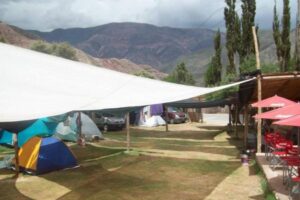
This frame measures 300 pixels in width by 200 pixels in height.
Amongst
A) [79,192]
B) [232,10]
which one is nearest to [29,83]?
[79,192]

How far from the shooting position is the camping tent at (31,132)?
54.7 feet

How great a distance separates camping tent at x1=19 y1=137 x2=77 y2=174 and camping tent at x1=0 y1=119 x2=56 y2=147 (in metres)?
3.07

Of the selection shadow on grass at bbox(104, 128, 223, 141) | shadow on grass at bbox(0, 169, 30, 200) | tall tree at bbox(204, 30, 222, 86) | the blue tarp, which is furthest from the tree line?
shadow on grass at bbox(0, 169, 30, 200)

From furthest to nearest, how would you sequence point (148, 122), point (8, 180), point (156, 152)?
point (148, 122) → point (156, 152) → point (8, 180)

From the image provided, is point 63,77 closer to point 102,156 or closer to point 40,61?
point 40,61

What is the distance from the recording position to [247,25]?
3975cm

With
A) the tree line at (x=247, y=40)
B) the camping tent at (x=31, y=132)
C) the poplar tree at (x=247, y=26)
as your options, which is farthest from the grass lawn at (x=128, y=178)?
the poplar tree at (x=247, y=26)

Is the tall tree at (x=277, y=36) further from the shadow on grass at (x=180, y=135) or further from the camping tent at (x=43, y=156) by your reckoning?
the camping tent at (x=43, y=156)

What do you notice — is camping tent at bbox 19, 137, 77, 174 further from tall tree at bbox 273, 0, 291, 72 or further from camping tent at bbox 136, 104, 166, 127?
tall tree at bbox 273, 0, 291, 72

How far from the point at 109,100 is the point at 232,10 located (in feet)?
119

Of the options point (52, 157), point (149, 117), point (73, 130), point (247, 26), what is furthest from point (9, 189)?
point (247, 26)

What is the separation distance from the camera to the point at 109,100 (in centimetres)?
789

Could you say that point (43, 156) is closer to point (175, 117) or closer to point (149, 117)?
point (149, 117)

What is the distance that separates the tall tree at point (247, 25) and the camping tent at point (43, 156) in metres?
29.7
